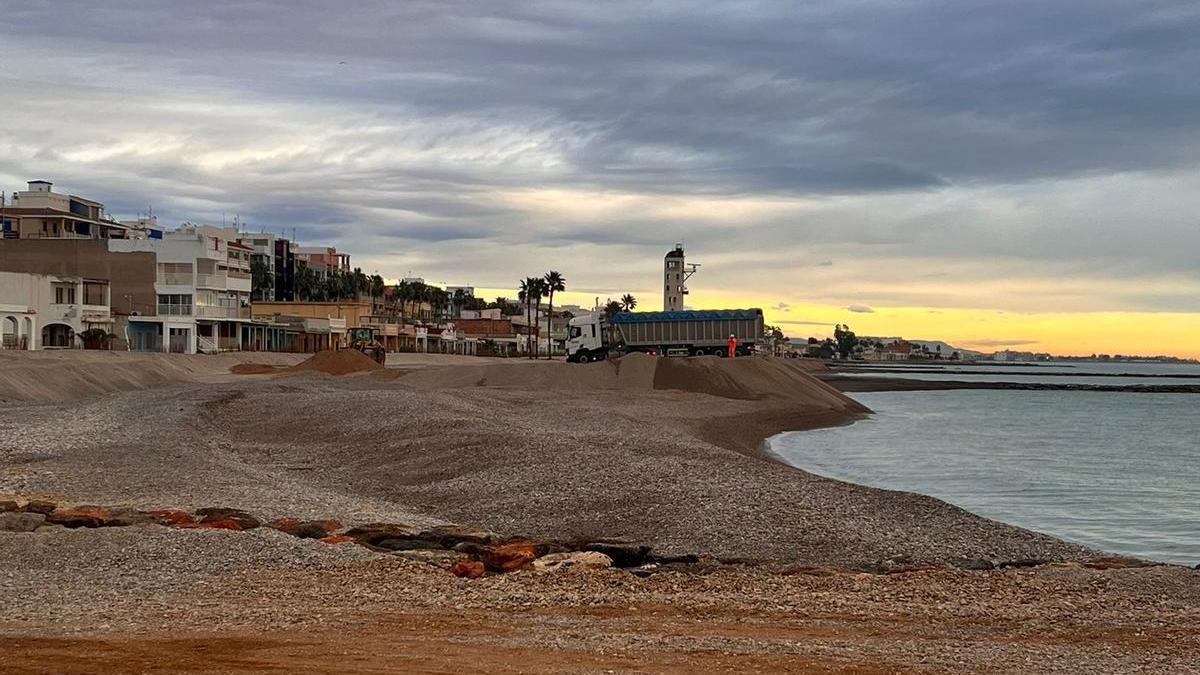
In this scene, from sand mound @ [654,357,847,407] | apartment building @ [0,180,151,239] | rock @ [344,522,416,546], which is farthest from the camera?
apartment building @ [0,180,151,239]

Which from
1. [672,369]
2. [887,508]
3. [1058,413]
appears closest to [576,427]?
[887,508]

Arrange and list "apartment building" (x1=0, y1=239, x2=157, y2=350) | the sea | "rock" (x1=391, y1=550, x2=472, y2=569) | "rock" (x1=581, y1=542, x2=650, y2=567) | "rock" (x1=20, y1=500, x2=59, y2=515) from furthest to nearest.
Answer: "apartment building" (x1=0, y1=239, x2=157, y2=350) → the sea → "rock" (x1=20, y1=500, x2=59, y2=515) → "rock" (x1=581, y1=542, x2=650, y2=567) → "rock" (x1=391, y1=550, x2=472, y2=569)

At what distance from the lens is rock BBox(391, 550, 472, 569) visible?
1567 cm

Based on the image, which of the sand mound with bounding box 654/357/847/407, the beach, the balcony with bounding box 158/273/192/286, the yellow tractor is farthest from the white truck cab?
the beach

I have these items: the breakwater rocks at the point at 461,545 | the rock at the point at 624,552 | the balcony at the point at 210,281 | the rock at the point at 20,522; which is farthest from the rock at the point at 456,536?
the balcony at the point at 210,281

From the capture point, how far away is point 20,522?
17.7 metres

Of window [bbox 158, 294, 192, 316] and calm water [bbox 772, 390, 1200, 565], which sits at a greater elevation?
window [bbox 158, 294, 192, 316]

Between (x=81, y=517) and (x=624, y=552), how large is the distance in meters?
8.40

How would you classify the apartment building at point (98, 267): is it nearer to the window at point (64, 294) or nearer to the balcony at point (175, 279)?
the balcony at point (175, 279)

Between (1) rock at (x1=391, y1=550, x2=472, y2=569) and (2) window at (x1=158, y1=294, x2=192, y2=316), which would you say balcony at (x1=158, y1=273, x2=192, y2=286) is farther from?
(1) rock at (x1=391, y1=550, x2=472, y2=569)

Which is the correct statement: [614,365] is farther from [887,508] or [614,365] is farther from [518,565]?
[518,565]

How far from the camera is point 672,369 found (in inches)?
2761

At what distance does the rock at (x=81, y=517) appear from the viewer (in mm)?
17859

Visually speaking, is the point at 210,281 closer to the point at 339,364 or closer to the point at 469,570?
the point at 339,364
